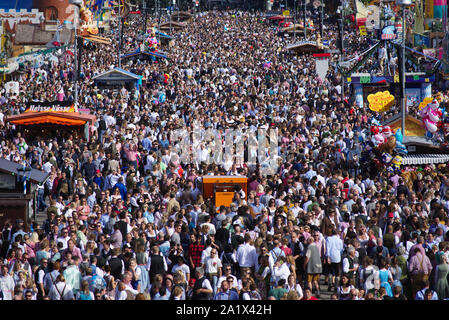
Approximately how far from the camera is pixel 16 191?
1778 cm

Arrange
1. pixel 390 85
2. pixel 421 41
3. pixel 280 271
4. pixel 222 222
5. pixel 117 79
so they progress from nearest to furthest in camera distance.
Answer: pixel 280 271
pixel 222 222
pixel 390 85
pixel 117 79
pixel 421 41

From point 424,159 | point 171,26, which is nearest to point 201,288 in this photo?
point 424,159

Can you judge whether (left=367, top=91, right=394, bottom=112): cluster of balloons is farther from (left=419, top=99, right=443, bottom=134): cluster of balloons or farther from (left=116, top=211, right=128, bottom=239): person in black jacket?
(left=116, top=211, right=128, bottom=239): person in black jacket

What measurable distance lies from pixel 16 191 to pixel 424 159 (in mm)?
9434

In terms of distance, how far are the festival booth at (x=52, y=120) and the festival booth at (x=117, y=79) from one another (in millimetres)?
9257

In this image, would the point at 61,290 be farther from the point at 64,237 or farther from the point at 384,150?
the point at 384,150

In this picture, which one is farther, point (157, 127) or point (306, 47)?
point (306, 47)

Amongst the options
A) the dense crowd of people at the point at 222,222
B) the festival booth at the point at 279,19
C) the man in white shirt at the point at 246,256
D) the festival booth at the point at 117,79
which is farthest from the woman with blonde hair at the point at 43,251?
the festival booth at the point at 279,19

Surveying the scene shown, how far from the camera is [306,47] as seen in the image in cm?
5472

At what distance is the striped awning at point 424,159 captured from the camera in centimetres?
2175

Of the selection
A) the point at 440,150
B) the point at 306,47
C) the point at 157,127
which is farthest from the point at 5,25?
the point at 440,150

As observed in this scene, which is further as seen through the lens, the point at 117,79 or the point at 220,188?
the point at 117,79

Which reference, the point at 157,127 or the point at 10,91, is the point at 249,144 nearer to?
the point at 157,127

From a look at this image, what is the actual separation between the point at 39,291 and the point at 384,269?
4637mm
